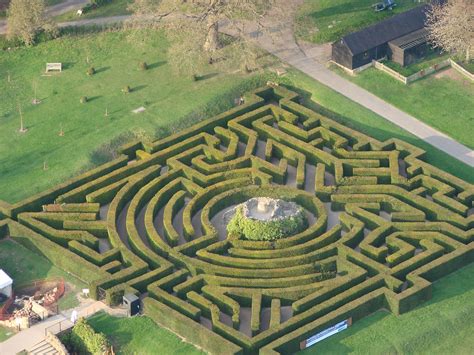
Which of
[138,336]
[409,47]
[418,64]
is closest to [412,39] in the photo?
[409,47]

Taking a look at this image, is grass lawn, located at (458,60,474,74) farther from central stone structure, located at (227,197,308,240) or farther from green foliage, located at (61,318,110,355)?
green foliage, located at (61,318,110,355)

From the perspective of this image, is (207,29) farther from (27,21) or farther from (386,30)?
(27,21)

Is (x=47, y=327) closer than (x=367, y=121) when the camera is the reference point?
Yes

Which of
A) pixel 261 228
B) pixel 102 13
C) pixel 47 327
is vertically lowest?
pixel 47 327

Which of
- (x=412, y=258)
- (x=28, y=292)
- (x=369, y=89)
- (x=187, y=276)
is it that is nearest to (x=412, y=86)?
(x=369, y=89)

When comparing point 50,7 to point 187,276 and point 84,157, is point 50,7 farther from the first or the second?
point 187,276

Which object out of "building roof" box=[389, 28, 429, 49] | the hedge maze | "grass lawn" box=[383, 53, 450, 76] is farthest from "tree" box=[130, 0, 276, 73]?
"grass lawn" box=[383, 53, 450, 76]
